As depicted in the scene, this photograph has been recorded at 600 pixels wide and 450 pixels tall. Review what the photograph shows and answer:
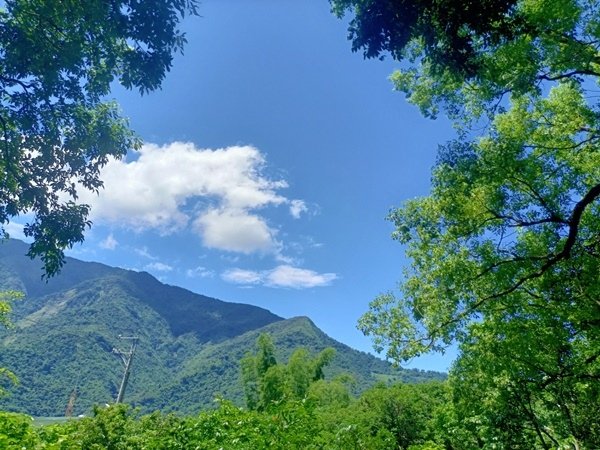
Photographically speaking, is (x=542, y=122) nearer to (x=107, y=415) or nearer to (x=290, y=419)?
(x=290, y=419)

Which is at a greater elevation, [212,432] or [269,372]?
[269,372]

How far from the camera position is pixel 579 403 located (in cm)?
1209

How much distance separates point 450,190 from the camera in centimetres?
955

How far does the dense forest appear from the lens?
5285 mm

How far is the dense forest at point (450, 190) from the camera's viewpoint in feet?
17.3

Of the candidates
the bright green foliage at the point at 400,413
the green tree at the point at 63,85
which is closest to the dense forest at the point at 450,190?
the green tree at the point at 63,85

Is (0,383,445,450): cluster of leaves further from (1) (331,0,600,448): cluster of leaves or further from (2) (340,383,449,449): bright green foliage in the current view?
(2) (340,383,449,449): bright green foliage

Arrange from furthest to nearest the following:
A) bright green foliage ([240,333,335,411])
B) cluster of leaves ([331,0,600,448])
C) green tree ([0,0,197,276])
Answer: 1. bright green foliage ([240,333,335,411])
2. cluster of leaves ([331,0,600,448])
3. green tree ([0,0,197,276])

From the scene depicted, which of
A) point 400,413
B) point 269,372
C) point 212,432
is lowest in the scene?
point 212,432

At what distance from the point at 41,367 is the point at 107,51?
6598 inches

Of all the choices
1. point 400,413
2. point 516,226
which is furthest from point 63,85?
point 400,413

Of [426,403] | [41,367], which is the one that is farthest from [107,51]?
[41,367]

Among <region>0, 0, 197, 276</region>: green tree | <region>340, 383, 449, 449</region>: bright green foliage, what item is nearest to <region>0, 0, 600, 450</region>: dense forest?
<region>0, 0, 197, 276</region>: green tree

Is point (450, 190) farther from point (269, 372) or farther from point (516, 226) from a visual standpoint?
point (269, 372)
